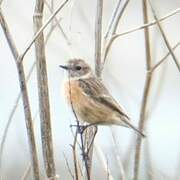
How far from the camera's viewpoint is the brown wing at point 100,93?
3.47 meters

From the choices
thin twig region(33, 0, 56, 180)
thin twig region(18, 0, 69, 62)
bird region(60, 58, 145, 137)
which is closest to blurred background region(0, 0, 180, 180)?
bird region(60, 58, 145, 137)

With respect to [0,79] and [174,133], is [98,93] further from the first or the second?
[0,79]

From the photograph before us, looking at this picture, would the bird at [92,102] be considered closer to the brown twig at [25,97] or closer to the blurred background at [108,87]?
the blurred background at [108,87]

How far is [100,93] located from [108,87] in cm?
32

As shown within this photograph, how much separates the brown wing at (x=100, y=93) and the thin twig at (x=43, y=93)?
69cm

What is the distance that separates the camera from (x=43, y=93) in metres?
2.81

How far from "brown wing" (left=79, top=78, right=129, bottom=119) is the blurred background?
18cm

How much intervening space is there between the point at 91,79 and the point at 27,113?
0.84 metres

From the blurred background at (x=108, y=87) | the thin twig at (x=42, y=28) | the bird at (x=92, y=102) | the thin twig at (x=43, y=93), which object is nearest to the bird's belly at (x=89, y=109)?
the bird at (x=92, y=102)

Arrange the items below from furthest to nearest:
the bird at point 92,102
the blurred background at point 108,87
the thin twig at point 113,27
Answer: the blurred background at point 108,87
the bird at point 92,102
the thin twig at point 113,27

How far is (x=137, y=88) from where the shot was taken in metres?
6.57

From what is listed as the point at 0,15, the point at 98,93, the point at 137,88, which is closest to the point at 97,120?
the point at 98,93

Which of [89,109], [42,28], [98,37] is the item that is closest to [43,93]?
[42,28]

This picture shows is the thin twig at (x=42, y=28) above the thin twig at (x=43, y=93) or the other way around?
above
